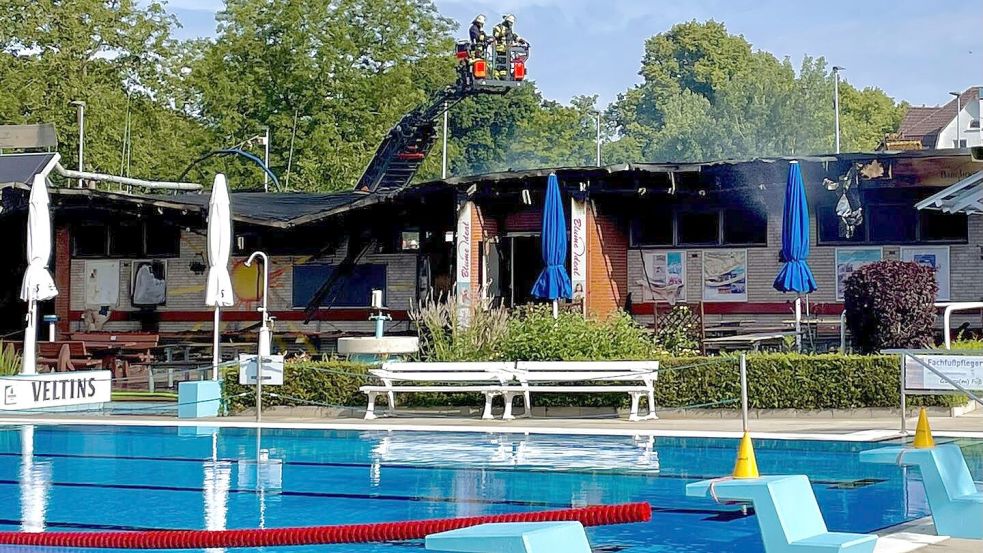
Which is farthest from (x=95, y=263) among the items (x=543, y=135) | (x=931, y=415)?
(x=543, y=135)

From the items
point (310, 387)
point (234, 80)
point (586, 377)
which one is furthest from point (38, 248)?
point (234, 80)

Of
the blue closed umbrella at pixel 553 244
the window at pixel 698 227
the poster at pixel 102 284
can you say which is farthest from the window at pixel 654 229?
the poster at pixel 102 284

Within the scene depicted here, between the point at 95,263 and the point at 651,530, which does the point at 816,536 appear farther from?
the point at 95,263

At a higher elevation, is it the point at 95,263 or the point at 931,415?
the point at 95,263

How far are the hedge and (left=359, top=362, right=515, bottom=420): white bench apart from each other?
1.09 feet

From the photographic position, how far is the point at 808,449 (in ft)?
47.9

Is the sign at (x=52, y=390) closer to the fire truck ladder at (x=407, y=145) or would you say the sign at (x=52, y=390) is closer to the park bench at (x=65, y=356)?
the park bench at (x=65, y=356)

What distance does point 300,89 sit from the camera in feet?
169

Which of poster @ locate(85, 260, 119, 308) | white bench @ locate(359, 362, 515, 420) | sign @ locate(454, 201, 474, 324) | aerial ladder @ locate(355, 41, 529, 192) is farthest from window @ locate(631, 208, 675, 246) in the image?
poster @ locate(85, 260, 119, 308)

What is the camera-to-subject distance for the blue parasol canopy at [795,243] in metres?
22.1

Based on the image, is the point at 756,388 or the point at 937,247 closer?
the point at 756,388

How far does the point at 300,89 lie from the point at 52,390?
38.9 metres

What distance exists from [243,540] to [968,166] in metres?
19.8

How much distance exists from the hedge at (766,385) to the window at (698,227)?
8179mm
